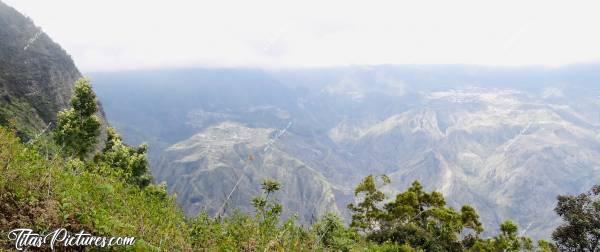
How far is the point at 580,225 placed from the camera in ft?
153

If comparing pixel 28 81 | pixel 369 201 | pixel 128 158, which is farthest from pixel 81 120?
pixel 28 81

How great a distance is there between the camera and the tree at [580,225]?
46.4 meters

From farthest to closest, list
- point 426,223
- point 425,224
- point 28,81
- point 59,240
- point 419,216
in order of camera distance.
Result: point 28,81 < point 419,216 < point 426,223 < point 425,224 < point 59,240

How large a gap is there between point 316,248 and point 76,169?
7454mm

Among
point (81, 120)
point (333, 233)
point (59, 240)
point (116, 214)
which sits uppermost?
point (59, 240)

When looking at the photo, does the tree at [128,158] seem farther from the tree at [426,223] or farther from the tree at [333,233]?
the tree at [333,233]

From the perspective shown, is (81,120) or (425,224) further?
(425,224)

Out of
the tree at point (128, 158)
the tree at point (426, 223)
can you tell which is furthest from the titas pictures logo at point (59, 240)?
the tree at point (128, 158)

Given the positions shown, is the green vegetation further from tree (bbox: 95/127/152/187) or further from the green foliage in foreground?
tree (bbox: 95/127/152/187)

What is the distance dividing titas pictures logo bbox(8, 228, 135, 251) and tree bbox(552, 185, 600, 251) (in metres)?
49.7

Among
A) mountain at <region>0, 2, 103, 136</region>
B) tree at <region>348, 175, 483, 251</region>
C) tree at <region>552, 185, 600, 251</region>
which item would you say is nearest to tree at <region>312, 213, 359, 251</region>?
tree at <region>348, 175, 483, 251</region>

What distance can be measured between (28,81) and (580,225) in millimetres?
144716

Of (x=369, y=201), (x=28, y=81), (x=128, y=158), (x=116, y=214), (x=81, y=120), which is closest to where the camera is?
(x=116, y=214)

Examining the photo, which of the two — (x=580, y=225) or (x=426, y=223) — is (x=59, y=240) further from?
(x=426, y=223)
